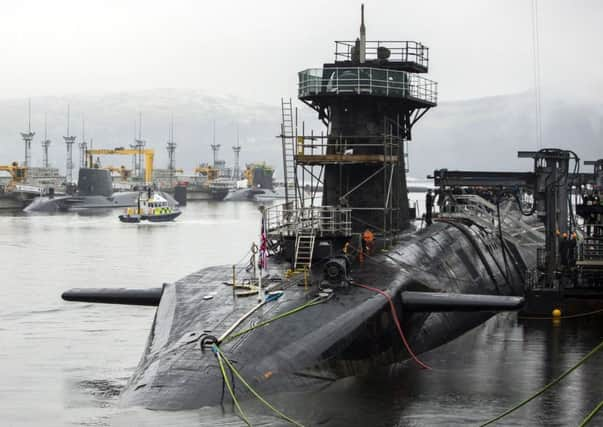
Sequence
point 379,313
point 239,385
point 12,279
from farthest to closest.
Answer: point 12,279 → point 379,313 → point 239,385

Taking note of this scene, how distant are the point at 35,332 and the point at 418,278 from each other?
524 inches

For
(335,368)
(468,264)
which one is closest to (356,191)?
(468,264)

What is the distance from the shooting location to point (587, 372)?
26203 mm

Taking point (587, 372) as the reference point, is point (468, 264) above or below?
above

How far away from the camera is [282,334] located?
20.1 meters

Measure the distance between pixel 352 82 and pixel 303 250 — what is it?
11361mm

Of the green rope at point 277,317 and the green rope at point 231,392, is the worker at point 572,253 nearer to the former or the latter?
the green rope at point 277,317

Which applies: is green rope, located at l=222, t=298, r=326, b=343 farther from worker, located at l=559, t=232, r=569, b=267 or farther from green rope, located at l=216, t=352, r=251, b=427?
worker, located at l=559, t=232, r=569, b=267

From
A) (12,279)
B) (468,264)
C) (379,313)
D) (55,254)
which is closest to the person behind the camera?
(379,313)

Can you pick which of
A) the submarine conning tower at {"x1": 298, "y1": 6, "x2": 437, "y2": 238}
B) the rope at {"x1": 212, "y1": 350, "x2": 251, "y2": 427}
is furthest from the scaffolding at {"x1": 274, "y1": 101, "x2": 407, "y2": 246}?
the rope at {"x1": 212, "y1": 350, "x2": 251, "y2": 427}

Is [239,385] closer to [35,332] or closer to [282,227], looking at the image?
[282,227]

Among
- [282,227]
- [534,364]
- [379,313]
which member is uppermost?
[282,227]

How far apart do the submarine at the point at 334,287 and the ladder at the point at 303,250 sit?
6 centimetres

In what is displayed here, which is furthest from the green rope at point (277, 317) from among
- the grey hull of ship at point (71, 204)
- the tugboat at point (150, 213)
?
the grey hull of ship at point (71, 204)
